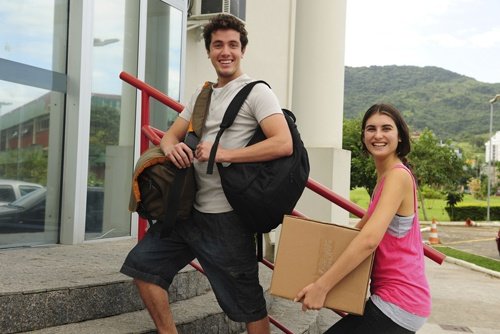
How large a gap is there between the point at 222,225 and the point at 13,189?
2801 millimetres

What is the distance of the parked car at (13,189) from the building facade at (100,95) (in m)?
0.06

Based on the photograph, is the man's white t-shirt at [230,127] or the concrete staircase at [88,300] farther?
the concrete staircase at [88,300]

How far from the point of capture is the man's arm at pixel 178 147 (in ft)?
7.83

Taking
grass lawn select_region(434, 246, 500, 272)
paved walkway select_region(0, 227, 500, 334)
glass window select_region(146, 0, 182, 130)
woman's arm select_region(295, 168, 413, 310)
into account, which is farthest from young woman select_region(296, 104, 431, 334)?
grass lawn select_region(434, 246, 500, 272)

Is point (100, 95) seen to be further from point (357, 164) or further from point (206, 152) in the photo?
point (357, 164)

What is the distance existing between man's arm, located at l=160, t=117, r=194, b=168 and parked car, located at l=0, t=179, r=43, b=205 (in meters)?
2.45

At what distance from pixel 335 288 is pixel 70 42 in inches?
150

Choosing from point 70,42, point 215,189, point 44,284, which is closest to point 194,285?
point 44,284

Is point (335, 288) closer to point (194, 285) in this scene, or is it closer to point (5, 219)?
point (194, 285)

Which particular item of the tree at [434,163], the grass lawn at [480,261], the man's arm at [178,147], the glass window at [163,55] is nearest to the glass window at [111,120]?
the glass window at [163,55]

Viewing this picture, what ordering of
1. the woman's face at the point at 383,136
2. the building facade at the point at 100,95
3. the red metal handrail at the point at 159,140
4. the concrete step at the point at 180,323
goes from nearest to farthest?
the woman's face at the point at 383,136
the concrete step at the point at 180,323
the red metal handrail at the point at 159,140
the building facade at the point at 100,95

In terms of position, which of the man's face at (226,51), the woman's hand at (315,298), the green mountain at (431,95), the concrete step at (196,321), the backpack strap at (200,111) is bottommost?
the concrete step at (196,321)

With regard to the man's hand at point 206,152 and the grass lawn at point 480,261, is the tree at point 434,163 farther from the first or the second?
the man's hand at point 206,152

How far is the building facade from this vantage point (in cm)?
463
